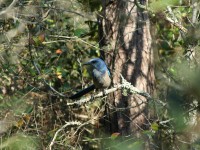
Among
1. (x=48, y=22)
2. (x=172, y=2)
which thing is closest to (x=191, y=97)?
(x=172, y=2)

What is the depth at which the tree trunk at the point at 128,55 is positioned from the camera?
5520mm

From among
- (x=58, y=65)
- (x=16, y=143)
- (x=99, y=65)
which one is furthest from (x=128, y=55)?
(x=16, y=143)

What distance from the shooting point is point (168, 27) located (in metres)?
7.32

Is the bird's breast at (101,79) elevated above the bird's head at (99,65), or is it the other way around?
the bird's head at (99,65)

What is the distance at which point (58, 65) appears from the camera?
728 centimetres

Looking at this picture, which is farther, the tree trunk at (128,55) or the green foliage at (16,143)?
the tree trunk at (128,55)

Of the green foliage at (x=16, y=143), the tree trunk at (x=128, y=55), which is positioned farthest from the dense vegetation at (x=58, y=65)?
the green foliage at (x=16, y=143)

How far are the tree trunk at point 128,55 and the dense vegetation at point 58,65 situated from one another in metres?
0.16

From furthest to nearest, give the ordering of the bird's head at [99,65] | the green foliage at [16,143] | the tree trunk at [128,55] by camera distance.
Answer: the bird's head at [99,65] < the tree trunk at [128,55] < the green foliage at [16,143]

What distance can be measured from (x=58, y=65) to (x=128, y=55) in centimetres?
203

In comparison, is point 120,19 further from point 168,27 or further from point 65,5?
point 168,27

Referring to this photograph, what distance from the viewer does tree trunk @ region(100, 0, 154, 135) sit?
5.52 meters

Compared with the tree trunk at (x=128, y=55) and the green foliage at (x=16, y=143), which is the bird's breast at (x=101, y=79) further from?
the green foliage at (x=16, y=143)

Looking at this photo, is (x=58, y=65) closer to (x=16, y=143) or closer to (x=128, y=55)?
(x=128, y=55)
